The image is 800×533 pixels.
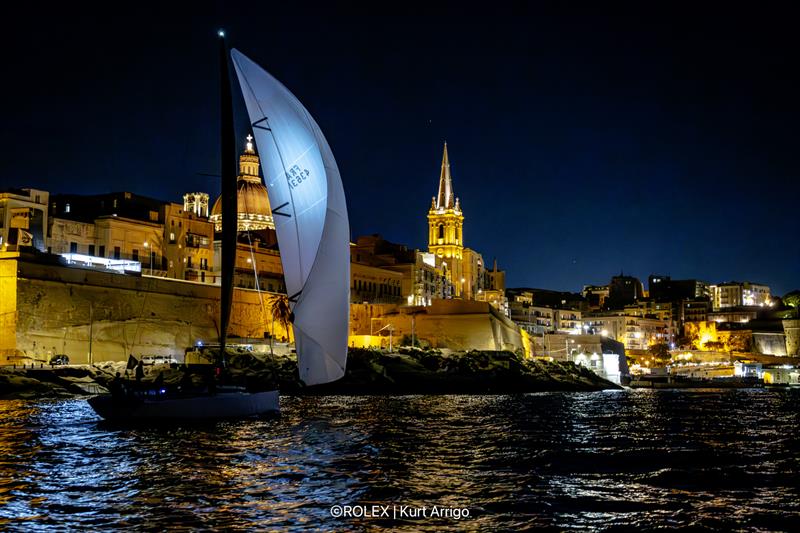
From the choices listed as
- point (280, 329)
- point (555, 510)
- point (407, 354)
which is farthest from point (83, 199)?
point (555, 510)

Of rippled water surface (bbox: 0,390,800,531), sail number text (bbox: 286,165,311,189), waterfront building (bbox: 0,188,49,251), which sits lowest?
rippled water surface (bbox: 0,390,800,531)

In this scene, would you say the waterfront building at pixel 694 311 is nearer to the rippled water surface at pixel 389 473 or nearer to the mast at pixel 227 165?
the rippled water surface at pixel 389 473

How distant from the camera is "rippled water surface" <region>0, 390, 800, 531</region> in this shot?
12625 mm

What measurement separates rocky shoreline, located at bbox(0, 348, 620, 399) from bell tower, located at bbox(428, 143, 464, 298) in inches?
1719

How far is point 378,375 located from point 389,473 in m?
36.7

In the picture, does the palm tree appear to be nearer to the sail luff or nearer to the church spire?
the sail luff

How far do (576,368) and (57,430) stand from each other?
55686 millimetres

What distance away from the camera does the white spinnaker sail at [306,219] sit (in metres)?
22.3

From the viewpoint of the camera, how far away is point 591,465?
1877 cm

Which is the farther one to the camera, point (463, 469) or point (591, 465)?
point (591, 465)

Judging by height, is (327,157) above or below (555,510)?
above

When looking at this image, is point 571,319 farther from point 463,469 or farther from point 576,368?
point 463,469

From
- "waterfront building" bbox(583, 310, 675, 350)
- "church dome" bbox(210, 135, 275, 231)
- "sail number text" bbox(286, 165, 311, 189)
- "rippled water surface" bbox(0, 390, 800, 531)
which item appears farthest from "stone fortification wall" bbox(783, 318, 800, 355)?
"sail number text" bbox(286, 165, 311, 189)

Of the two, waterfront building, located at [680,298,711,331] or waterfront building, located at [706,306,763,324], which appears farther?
waterfront building, located at [680,298,711,331]
